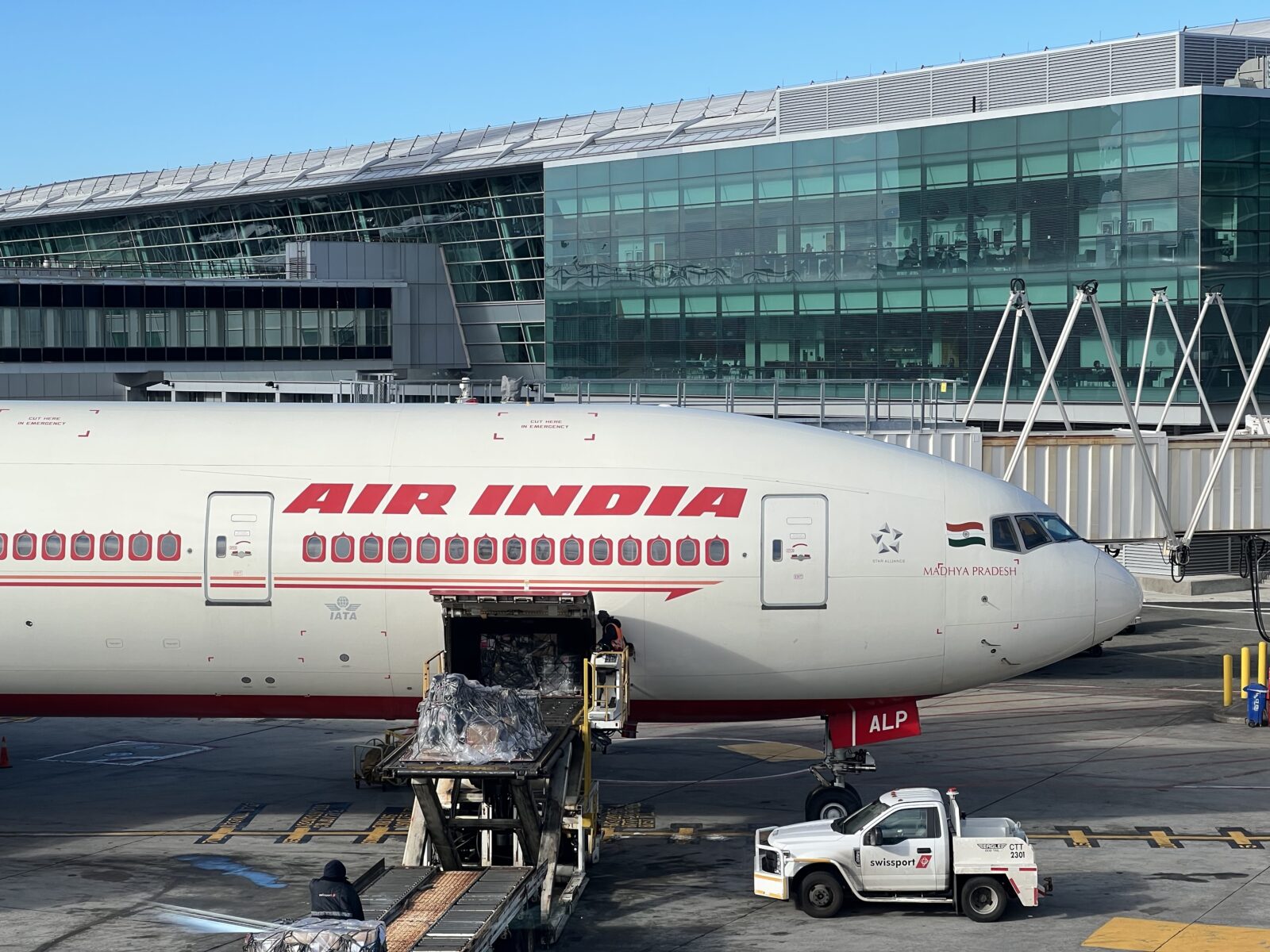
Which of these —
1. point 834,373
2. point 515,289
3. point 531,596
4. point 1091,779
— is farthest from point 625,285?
point 531,596

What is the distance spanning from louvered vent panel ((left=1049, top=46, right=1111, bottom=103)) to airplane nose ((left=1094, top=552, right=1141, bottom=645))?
163 ft

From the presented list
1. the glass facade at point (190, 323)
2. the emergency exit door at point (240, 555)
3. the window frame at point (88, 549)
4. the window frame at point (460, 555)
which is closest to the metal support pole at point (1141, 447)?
the window frame at point (460, 555)

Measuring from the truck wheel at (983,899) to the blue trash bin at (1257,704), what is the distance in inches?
719

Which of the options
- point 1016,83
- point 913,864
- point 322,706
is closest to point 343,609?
point 322,706

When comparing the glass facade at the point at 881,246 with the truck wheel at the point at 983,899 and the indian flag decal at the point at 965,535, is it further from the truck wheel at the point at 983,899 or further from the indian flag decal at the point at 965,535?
the truck wheel at the point at 983,899

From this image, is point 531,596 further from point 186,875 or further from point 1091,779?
point 1091,779

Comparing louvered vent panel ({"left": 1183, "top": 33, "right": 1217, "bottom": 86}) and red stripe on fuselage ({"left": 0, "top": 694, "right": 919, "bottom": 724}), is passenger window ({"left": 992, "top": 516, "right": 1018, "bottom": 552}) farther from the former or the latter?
louvered vent panel ({"left": 1183, "top": 33, "right": 1217, "bottom": 86})

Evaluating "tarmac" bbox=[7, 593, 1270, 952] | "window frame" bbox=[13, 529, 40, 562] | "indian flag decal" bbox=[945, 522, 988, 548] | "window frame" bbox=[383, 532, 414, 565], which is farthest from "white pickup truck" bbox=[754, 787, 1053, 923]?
"window frame" bbox=[13, 529, 40, 562]

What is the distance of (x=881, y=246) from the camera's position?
72.0 m

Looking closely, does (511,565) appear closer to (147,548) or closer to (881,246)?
(147,548)

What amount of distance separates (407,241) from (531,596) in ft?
276

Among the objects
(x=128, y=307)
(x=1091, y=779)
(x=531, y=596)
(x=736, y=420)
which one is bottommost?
(x=1091, y=779)

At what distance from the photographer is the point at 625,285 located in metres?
82.0

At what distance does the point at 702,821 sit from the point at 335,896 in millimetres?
11350
